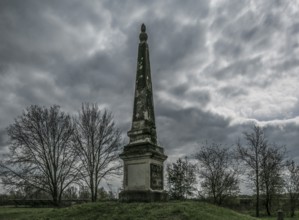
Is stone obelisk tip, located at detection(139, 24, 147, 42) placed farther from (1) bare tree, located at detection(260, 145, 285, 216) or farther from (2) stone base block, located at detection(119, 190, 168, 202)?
(1) bare tree, located at detection(260, 145, 285, 216)

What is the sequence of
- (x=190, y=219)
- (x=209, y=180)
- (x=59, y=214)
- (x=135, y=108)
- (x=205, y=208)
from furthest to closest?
(x=209, y=180) → (x=135, y=108) → (x=59, y=214) → (x=205, y=208) → (x=190, y=219)

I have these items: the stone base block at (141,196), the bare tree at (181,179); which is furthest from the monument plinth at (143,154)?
the bare tree at (181,179)

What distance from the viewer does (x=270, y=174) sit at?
29.0 m

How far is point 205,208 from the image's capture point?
28.5 feet

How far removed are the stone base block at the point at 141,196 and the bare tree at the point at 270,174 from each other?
22411mm

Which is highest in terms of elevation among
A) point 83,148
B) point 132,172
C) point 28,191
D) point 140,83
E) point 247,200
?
point 140,83

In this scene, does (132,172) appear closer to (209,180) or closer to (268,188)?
(209,180)

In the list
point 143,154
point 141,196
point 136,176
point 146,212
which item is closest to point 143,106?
point 143,154

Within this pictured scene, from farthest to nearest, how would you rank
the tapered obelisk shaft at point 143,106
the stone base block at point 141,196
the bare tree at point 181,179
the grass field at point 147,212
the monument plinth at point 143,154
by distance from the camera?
the bare tree at point 181,179 → the tapered obelisk shaft at point 143,106 → the monument plinth at point 143,154 → the stone base block at point 141,196 → the grass field at point 147,212

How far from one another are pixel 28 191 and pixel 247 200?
25544 mm

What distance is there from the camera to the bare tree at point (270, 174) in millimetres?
28828

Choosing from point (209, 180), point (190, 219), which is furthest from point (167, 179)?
point (190, 219)

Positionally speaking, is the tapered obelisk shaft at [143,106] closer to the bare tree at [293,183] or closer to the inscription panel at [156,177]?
the inscription panel at [156,177]

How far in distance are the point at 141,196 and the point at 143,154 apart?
1.57 metres
